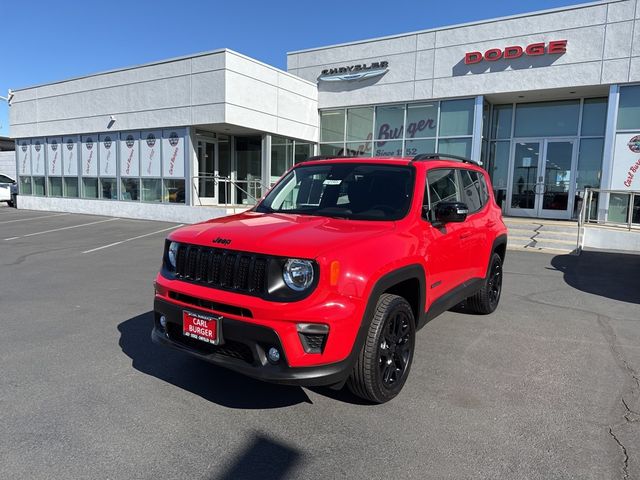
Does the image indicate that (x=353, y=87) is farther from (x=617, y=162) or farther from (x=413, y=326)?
(x=413, y=326)

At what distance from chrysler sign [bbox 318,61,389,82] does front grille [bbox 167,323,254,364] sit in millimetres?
15798

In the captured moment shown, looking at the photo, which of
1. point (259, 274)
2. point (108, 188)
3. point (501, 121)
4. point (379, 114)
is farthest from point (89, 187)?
point (259, 274)

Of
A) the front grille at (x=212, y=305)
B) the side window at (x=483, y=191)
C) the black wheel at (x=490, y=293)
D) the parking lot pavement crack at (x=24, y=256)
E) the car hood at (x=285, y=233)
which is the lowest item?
the parking lot pavement crack at (x=24, y=256)

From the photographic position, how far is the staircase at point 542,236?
39.4 ft

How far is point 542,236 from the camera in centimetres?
1264

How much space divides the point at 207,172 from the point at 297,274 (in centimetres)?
1625

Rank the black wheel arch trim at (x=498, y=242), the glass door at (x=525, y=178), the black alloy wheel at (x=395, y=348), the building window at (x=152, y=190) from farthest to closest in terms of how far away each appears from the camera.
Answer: the building window at (x=152, y=190) → the glass door at (x=525, y=178) → the black wheel arch trim at (x=498, y=242) → the black alloy wheel at (x=395, y=348)

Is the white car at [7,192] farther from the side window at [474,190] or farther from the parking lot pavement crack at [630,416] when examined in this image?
the parking lot pavement crack at [630,416]

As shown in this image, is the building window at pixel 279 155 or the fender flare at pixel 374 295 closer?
the fender flare at pixel 374 295

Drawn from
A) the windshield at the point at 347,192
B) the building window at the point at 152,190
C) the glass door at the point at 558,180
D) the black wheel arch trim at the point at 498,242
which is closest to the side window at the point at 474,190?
the black wheel arch trim at the point at 498,242

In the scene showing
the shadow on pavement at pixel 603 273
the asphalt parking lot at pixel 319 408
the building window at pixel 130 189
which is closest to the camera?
the asphalt parking lot at pixel 319 408

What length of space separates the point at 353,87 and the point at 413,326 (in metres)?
15.9

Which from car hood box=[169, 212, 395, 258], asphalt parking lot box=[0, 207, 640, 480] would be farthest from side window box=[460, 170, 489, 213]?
car hood box=[169, 212, 395, 258]

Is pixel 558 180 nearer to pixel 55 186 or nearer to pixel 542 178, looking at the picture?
pixel 542 178
